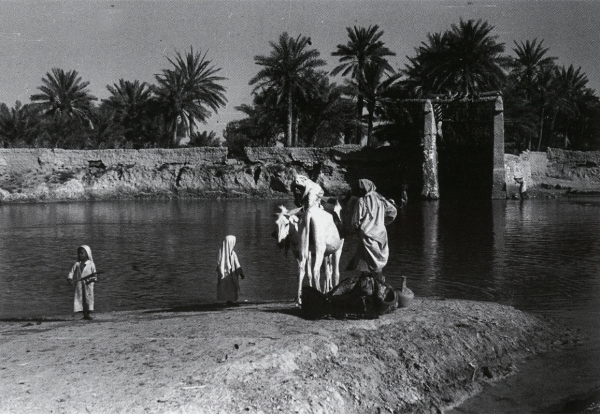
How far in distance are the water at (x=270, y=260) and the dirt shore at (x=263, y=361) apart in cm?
148

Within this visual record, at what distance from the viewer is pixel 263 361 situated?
6117 mm

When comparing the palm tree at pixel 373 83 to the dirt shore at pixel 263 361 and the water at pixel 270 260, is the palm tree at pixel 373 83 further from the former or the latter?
the dirt shore at pixel 263 361

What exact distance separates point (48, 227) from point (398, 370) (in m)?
22.5

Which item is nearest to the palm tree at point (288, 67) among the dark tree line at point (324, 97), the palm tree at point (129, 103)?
the dark tree line at point (324, 97)

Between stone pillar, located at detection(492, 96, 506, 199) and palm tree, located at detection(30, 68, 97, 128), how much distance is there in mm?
32696

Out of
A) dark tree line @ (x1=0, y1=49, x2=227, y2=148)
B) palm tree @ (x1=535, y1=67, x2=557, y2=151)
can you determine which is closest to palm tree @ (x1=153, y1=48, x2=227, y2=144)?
dark tree line @ (x1=0, y1=49, x2=227, y2=148)

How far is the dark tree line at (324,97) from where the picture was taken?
4444 cm

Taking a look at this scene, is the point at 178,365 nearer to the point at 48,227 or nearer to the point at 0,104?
the point at 48,227

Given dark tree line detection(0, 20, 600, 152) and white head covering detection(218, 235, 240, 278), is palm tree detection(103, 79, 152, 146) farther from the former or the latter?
white head covering detection(218, 235, 240, 278)

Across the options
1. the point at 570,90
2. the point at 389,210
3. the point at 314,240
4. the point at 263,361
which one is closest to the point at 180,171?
the point at 570,90

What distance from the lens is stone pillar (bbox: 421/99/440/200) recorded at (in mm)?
41338

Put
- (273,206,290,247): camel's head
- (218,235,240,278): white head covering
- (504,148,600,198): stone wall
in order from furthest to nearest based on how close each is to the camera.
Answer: (504,148,600,198): stone wall < (218,235,240,278): white head covering < (273,206,290,247): camel's head

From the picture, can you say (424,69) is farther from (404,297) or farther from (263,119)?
(404,297)

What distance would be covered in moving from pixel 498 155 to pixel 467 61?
23.3 feet
